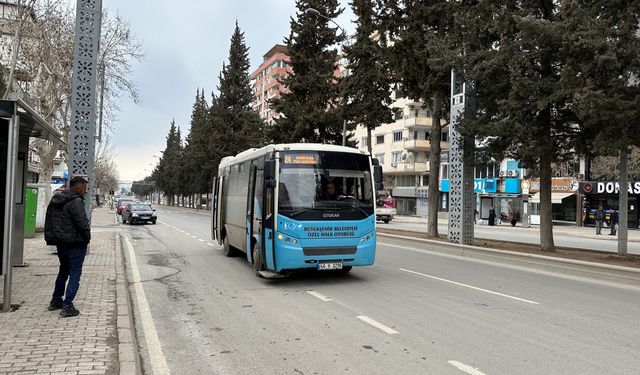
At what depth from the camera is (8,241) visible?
6.65 m

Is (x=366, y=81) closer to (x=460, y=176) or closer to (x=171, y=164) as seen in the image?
(x=460, y=176)

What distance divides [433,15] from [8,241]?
1779 centimetres

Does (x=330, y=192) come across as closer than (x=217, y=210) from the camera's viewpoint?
Yes

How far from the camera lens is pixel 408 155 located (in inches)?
2628

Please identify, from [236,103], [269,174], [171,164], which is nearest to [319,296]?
[269,174]

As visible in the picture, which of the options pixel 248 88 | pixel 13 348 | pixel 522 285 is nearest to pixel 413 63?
pixel 522 285

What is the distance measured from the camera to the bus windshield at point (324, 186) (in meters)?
9.74

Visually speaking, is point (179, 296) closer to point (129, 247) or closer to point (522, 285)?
point (522, 285)

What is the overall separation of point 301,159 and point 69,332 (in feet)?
18.0

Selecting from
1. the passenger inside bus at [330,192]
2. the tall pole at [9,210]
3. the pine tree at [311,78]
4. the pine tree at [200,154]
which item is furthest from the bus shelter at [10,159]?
the pine tree at [200,154]

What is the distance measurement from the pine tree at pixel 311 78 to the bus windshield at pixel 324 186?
26.2 m

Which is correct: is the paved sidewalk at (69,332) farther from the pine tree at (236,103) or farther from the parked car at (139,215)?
the pine tree at (236,103)

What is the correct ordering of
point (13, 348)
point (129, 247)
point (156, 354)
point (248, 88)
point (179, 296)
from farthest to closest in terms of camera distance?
point (248, 88)
point (129, 247)
point (179, 296)
point (156, 354)
point (13, 348)

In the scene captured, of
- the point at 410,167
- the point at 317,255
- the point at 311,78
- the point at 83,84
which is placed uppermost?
the point at 311,78
